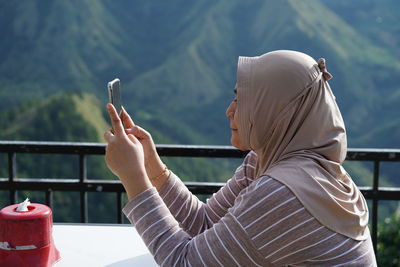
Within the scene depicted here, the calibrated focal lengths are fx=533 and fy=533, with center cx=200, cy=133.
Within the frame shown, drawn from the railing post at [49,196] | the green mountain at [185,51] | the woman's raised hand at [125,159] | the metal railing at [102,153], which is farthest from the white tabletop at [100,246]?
the green mountain at [185,51]

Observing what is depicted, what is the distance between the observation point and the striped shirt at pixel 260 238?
984 millimetres

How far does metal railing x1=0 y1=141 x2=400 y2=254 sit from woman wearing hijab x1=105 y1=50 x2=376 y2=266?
2.71 ft

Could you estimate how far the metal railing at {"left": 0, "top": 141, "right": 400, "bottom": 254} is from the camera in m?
1.99

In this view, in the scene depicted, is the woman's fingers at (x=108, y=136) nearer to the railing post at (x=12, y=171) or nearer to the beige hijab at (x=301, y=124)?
the beige hijab at (x=301, y=124)

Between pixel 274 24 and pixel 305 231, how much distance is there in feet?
134

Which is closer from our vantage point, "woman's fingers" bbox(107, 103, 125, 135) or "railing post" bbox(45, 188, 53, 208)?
"woman's fingers" bbox(107, 103, 125, 135)

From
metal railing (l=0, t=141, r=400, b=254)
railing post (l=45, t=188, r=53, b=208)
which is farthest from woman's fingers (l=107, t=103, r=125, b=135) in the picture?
railing post (l=45, t=188, r=53, b=208)

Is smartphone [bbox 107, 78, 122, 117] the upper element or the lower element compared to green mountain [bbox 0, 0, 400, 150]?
upper

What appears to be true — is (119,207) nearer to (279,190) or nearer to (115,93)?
(115,93)

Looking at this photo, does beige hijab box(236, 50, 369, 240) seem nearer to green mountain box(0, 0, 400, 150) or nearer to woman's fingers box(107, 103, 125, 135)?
woman's fingers box(107, 103, 125, 135)

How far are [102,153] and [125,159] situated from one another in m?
0.95

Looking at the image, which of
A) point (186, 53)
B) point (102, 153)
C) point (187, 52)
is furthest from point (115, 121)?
point (187, 52)

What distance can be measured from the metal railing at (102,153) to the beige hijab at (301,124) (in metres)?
0.90

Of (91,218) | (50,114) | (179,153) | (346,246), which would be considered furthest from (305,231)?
(50,114)
